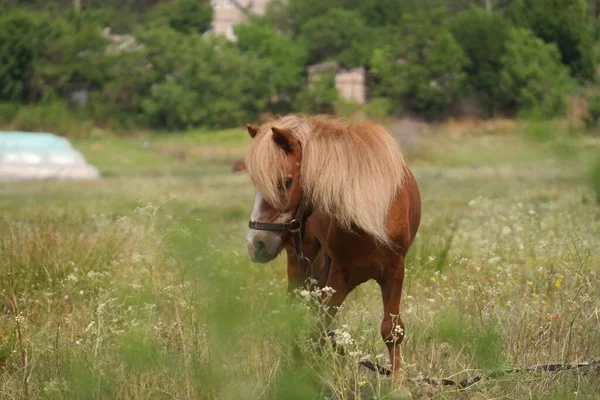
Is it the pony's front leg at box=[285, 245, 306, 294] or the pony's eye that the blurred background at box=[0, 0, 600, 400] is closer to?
the pony's front leg at box=[285, 245, 306, 294]

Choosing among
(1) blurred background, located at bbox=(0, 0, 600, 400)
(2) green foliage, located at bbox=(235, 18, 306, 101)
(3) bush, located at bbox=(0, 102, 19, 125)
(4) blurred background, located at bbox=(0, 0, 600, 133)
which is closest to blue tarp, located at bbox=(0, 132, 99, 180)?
(1) blurred background, located at bbox=(0, 0, 600, 400)

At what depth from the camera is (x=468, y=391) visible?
18.6 ft

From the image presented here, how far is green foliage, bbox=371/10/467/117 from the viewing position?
152 ft

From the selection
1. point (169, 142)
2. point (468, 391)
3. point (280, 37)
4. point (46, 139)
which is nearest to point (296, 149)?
point (468, 391)

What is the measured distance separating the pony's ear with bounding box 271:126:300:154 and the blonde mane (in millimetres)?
32

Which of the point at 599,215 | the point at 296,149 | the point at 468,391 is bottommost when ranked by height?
the point at 599,215

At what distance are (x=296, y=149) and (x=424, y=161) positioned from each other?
83.4ft

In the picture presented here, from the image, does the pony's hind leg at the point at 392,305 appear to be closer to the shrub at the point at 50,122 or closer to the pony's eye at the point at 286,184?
the pony's eye at the point at 286,184

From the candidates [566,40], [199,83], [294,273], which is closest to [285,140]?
[294,273]

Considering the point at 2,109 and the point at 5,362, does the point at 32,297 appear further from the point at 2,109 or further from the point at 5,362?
the point at 2,109

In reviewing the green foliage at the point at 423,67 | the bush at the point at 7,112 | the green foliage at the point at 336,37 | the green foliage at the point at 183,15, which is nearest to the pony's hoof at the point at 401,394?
the green foliage at the point at 423,67

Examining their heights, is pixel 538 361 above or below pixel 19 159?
above

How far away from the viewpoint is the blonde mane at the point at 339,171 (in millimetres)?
5988

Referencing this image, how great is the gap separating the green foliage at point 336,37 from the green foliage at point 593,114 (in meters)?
47.7
